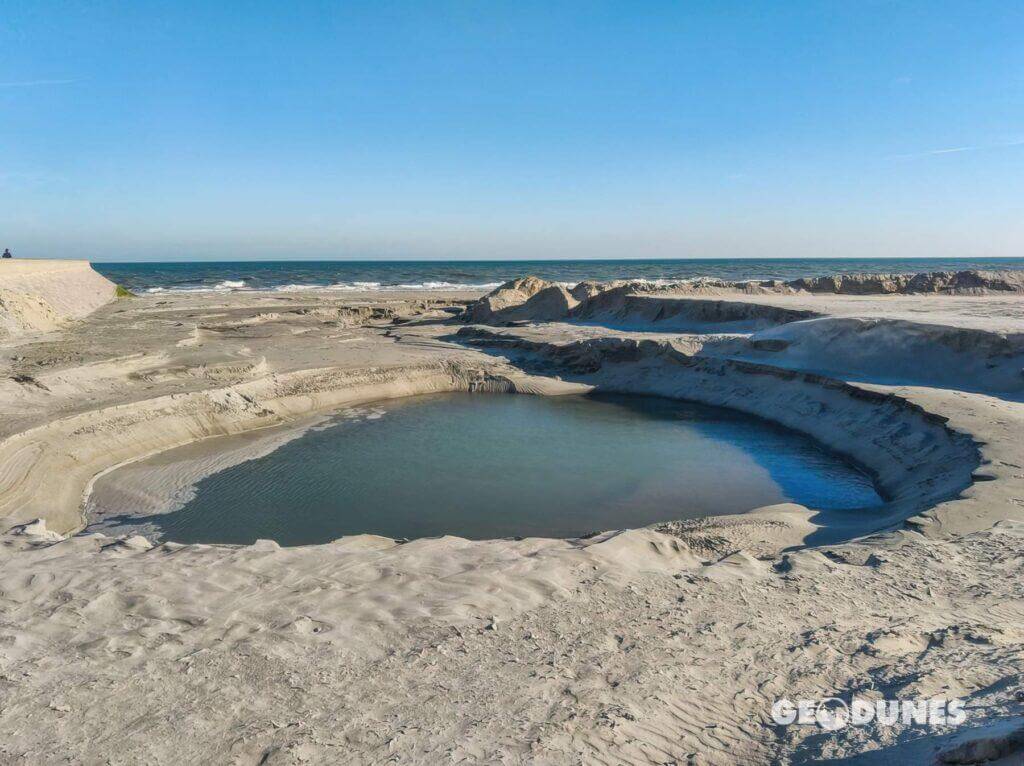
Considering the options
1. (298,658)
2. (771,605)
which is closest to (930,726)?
(771,605)

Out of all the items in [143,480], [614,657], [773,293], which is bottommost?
[143,480]

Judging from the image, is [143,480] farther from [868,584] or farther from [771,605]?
[868,584]

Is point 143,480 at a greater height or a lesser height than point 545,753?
lesser

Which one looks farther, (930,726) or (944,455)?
(944,455)

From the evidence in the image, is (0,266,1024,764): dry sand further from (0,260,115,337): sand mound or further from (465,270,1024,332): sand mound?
(465,270,1024,332): sand mound

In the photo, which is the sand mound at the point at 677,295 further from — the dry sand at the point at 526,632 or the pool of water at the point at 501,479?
the dry sand at the point at 526,632

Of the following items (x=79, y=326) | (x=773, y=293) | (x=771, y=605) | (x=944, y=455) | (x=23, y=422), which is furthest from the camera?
(x=773, y=293)
